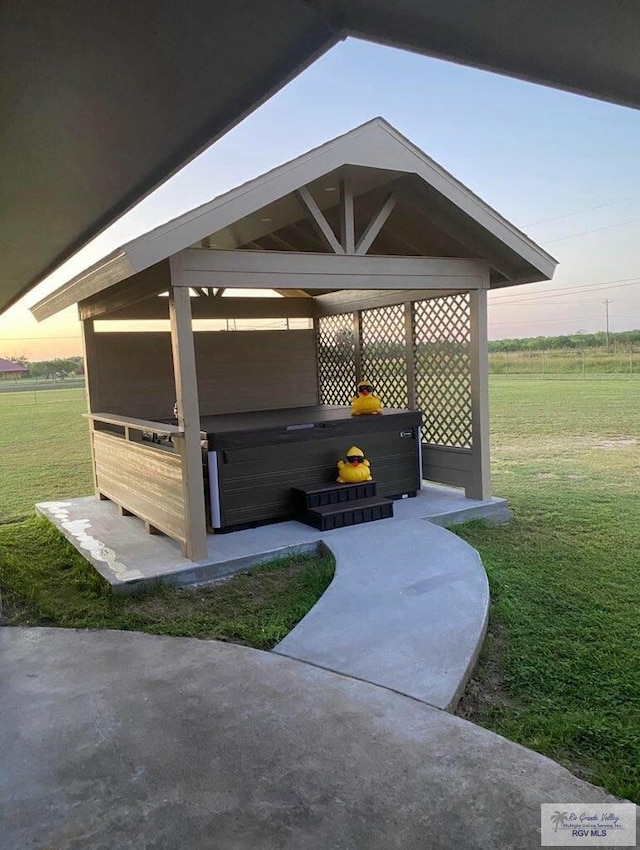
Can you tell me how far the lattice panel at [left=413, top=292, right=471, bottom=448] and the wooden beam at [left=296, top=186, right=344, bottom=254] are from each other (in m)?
1.60

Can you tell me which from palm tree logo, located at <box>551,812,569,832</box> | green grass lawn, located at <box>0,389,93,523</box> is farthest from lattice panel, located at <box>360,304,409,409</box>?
palm tree logo, located at <box>551,812,569,832</box>

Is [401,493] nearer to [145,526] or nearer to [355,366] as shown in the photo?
[355,366]

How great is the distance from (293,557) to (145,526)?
1.57m

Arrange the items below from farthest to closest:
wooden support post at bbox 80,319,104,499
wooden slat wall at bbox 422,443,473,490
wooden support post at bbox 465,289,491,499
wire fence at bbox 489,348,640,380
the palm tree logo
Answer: wire fence at bbox 489,348,640,380 < wooden support post at bbox 80,319,104,499 < wooden slat wall at bbox 422,443,473,490 < wooden support post at bbox 465,289,491,499 < the palm tree logo

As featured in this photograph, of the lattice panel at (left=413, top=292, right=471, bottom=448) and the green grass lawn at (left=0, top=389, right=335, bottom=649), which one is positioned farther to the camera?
the lattice panel at (left=413, top=292, right=471, bottom=448)

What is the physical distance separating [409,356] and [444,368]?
515mm

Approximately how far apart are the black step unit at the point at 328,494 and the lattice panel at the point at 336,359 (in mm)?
2059

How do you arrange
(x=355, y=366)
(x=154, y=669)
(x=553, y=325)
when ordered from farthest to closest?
1. (x=553, y=325)
2. (x=355, y=366)
3. (x=154, y=669)

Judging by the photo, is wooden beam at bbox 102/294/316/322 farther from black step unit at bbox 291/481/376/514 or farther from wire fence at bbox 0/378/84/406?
wire fence at bbox 0/378/84/406

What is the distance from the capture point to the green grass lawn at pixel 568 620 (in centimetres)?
243

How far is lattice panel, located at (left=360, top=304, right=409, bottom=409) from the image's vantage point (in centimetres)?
680

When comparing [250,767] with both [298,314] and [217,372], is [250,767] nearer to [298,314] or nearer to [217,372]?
[217,372]

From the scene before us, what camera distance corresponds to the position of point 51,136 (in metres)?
1.67

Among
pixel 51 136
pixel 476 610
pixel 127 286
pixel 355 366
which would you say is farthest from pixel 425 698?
pixel 355 366
